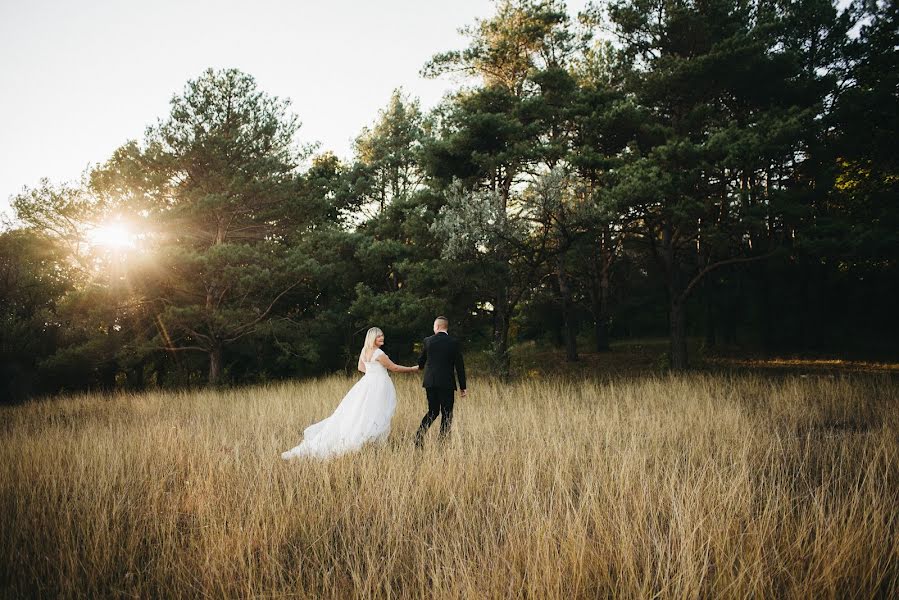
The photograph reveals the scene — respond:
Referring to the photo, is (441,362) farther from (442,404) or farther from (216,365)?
(216,365)

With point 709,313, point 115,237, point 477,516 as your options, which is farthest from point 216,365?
point 709,313

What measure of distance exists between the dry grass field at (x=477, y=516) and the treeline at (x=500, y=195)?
24.2ft

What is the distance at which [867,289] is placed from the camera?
82.7 feet

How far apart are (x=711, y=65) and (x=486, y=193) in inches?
294

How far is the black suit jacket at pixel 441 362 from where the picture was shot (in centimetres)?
646

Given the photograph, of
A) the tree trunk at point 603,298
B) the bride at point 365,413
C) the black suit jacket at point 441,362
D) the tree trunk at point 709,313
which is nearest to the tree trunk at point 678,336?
the tree trunk at point 603,298

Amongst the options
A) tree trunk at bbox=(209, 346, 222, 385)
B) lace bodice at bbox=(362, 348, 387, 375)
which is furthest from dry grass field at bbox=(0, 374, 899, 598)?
tree trunk at bbox=(209, 346, 222, 385)

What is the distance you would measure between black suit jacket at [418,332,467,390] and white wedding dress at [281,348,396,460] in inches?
26.8

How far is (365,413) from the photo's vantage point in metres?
6.45

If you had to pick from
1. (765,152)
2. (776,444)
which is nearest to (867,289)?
(765,152)

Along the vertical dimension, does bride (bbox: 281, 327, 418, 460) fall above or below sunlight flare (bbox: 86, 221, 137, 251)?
below

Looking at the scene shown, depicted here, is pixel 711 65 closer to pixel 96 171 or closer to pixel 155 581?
pixel 155 581

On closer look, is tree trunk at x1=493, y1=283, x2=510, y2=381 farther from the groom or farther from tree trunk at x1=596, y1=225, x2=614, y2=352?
tree trunk at x1=596, y1=225, x2=614, y2=352

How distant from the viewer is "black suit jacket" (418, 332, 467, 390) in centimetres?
646
